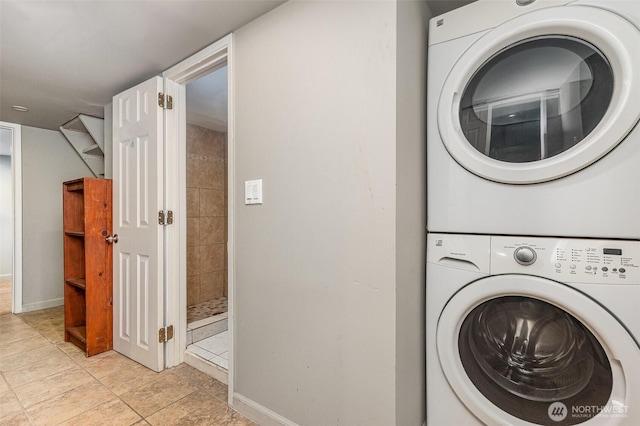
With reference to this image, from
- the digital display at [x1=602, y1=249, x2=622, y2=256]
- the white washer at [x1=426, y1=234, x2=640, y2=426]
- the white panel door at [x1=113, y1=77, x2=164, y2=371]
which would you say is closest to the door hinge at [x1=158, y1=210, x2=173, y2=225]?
the white panel door at [x1=113, y1=77, x2=164, y2=371]

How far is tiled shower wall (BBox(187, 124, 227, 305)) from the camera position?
10.3 ft

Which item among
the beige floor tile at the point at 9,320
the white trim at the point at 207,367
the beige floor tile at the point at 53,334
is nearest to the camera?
the white trim at the point at 207,367

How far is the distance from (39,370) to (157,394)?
94 centimetres

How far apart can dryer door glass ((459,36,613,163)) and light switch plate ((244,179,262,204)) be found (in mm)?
918

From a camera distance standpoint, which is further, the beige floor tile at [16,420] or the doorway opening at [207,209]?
the doorway opening at [207,209]

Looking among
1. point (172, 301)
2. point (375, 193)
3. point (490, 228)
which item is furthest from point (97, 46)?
point (490, 228)

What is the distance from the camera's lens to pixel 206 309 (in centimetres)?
291

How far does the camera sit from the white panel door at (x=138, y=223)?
6.26 feet

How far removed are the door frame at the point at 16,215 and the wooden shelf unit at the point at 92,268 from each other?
1.27 metres

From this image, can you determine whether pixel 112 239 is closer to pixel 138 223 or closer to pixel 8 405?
pixel 138 223

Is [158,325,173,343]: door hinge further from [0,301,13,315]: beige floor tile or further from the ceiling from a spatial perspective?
[0,301,13,315]: beige floor tile

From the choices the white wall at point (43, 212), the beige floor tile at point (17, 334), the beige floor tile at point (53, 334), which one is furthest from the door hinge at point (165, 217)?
the white wall at point (43, 212)

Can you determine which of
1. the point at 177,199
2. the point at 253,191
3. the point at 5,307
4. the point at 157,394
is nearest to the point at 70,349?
the point at 157,394

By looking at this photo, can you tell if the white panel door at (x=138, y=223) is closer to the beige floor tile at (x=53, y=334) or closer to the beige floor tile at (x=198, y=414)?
the beige floor tile at (x=198, y=414)
